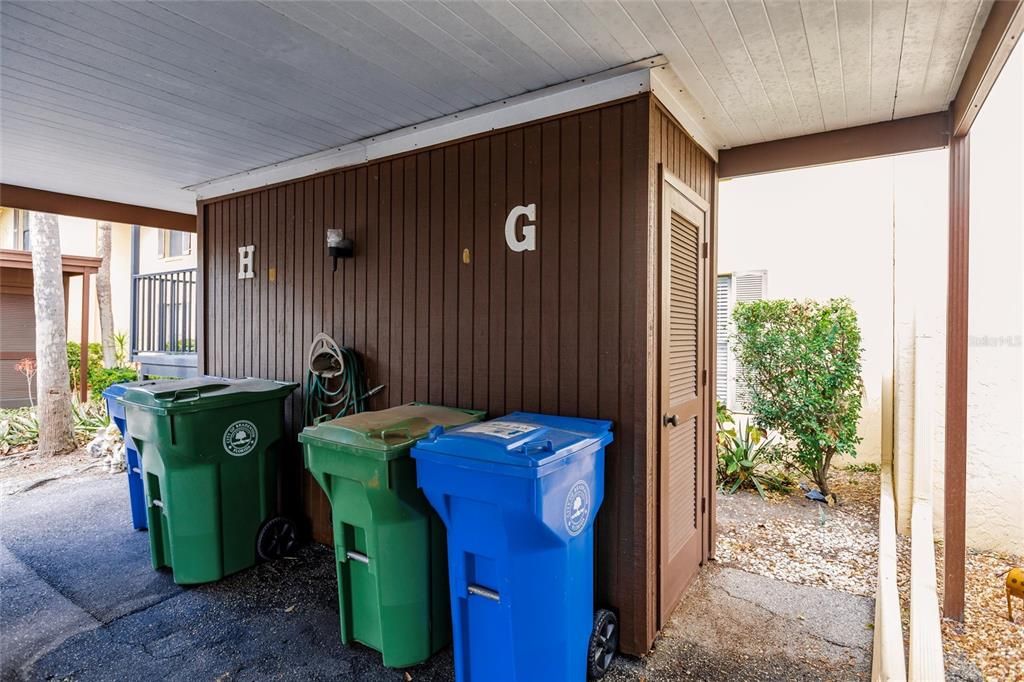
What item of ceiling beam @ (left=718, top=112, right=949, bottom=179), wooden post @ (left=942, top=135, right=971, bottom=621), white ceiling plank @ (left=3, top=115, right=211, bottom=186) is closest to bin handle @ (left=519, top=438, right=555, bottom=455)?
wooden post @ (left=942, top=135, right=971, bottom=621)

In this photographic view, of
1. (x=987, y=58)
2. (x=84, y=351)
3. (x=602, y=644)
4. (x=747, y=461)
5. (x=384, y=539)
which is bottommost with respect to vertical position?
(x=602, y=644)

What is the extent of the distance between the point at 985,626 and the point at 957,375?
1343 millimetres

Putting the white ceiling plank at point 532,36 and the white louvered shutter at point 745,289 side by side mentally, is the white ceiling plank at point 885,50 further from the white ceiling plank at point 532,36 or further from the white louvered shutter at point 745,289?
the white louvered shutter at point 745,289

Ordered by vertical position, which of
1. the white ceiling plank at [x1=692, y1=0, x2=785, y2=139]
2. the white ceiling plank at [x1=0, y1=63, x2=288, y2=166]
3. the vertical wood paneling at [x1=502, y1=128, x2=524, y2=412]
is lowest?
the vertical wood paneling at [x1=502, y1=128, x2=524, y2=412]

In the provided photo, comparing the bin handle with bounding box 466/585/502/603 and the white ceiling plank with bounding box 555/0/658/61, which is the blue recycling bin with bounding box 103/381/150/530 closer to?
the bin handle with bounding box 466/585/502/603

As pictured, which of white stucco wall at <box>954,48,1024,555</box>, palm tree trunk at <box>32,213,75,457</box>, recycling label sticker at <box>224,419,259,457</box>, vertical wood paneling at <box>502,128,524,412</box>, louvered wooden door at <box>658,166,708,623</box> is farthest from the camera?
palm tree trunk at <box>32,213,75,457</box>

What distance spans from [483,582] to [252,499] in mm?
1975

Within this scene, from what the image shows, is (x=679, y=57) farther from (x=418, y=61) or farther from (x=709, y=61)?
(x=418, y=61)

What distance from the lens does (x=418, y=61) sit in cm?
233

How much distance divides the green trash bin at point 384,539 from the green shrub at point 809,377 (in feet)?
11.6

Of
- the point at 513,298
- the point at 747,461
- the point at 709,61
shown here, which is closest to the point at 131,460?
the point at 513,298

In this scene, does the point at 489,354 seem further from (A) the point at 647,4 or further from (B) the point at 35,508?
(B) the point at 35,508

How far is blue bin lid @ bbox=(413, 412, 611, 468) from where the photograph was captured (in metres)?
1.90

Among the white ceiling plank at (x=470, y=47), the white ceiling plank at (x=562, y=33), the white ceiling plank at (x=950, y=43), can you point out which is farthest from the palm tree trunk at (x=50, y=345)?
the white ceiling plank at (x=950, y=43)
